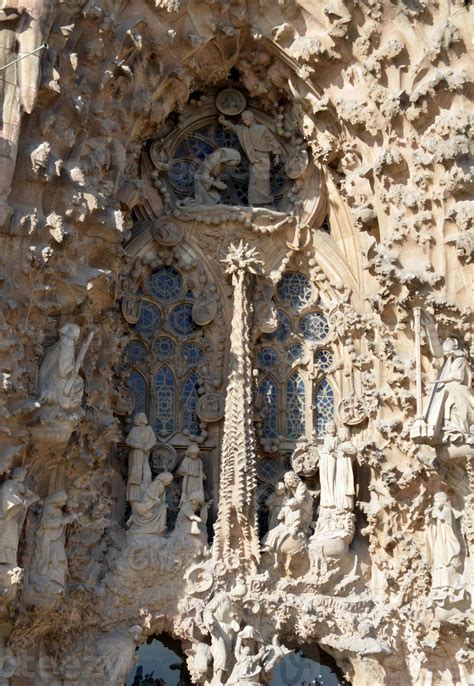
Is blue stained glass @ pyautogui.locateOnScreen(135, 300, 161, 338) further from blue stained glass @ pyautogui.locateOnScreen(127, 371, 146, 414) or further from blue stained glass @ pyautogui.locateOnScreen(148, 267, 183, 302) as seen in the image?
blue stained glass @ pyautogui.locateOnScreen(127, 371, 146, 414)

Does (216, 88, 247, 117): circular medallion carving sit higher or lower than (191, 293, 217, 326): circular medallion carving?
higher

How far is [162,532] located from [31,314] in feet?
7.94

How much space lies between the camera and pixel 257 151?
15.0m

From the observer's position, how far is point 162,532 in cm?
1357

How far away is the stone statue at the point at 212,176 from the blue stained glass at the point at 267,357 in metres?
1.55

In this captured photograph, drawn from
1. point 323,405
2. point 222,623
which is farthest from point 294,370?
point 222,623

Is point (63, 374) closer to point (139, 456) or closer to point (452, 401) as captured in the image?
point (139, 456)

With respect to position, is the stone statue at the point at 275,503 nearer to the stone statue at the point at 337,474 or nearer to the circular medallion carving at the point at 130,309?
the stone statue at the point at 337,474

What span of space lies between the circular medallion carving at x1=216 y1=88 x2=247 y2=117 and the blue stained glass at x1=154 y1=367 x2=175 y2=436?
2752mm

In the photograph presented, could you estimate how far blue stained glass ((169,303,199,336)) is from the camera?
1454cm

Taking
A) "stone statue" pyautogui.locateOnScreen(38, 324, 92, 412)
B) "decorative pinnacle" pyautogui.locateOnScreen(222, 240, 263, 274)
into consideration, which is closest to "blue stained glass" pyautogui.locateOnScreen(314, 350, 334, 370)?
"decorative pinnacle" pyautogui.locateOnScreen(222, 240, 263, 274)

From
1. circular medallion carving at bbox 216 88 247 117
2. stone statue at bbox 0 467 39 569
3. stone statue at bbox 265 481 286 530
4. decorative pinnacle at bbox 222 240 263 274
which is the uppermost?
circular medallion carving at bbox 216 88 247 117

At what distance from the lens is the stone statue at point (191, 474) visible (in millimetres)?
13789

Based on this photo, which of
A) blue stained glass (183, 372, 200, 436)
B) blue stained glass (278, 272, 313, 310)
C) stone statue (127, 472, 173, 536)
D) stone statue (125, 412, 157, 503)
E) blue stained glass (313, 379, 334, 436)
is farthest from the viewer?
blue stained glass (278, 272, 313, 310)
